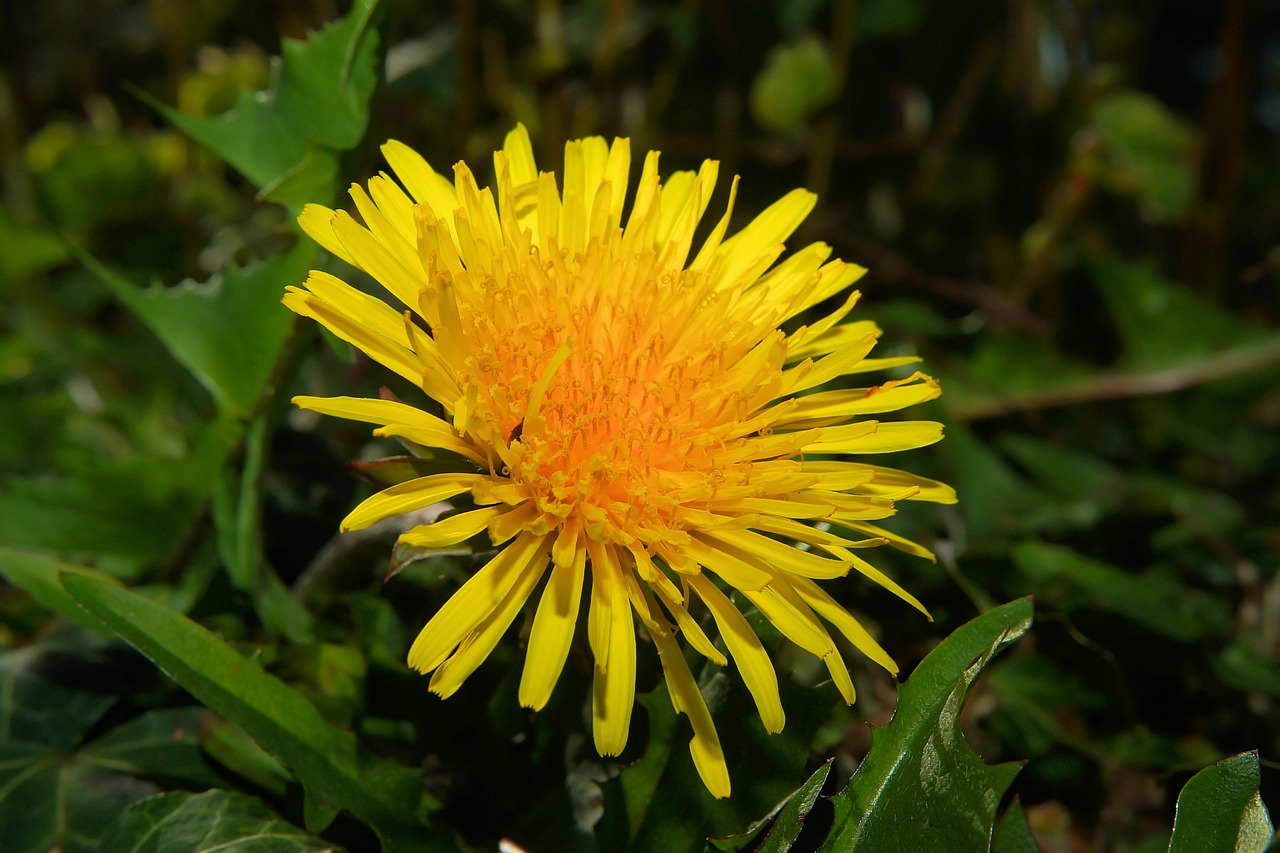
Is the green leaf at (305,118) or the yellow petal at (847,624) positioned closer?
the yellow petal at (847,624)

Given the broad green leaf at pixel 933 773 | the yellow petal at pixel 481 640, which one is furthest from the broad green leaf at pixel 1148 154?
the yellow petal at pixel 481 640

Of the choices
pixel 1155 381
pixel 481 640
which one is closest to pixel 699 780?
pixel 481 640

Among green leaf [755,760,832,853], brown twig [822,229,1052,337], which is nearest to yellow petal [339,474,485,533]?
green leaf [755,760,832,853]

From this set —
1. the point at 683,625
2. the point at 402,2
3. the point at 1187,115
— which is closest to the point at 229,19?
the point at 402,2

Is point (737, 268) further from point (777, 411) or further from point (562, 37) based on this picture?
point (562, 37)

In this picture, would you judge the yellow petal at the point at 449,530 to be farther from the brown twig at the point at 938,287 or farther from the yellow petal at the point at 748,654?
the brown twig at the point at 938,287

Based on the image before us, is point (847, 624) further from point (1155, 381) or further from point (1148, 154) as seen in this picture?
point (1148, 154)

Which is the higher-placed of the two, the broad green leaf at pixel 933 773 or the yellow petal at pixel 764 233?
the yellow petal at pixel 764 233
